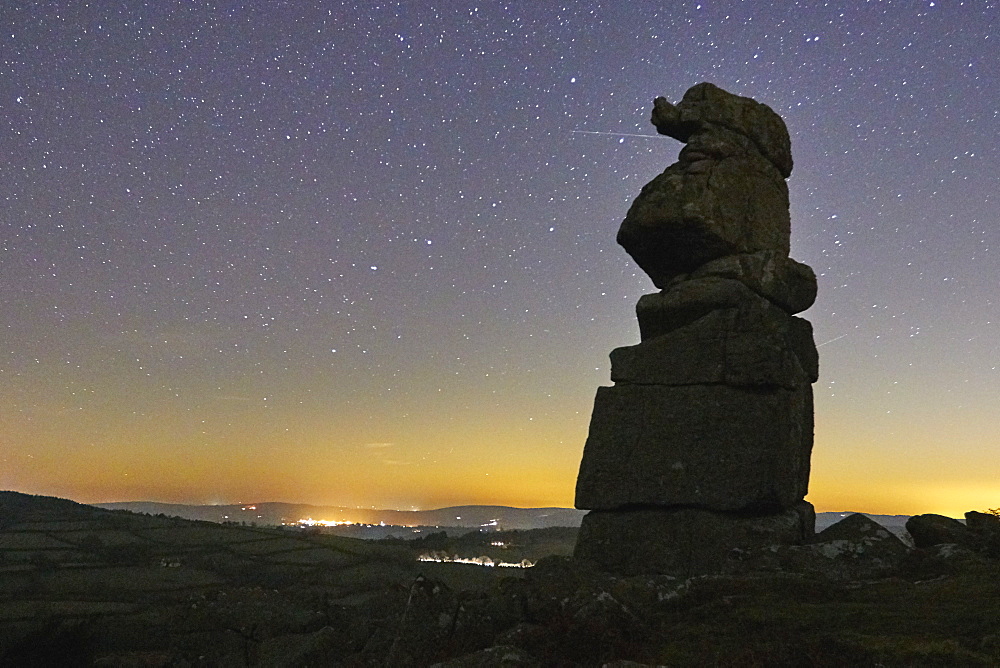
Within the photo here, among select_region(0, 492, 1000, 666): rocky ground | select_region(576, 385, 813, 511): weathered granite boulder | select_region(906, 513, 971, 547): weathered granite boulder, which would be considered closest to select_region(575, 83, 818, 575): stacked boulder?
select_region(576, 385, 813, 511): weathered granite boulder

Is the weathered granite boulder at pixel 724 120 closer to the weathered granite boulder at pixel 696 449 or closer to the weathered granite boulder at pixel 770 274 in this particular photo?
the weathered granite boulder at pixel 770 274

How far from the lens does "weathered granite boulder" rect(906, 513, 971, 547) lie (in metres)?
10.8

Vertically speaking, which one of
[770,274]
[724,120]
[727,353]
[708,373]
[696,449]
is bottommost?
[696,449]

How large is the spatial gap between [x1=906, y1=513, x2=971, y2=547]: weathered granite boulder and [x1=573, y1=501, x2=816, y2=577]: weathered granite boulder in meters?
1.59

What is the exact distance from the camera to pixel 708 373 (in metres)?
12.2

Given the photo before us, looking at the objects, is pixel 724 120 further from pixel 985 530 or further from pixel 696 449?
pixel 985 530

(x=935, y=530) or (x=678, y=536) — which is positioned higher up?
(x=935, y=530)

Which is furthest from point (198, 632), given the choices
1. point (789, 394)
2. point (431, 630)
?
point (789, 394)

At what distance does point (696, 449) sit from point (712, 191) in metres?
5.02

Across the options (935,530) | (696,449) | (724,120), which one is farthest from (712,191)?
(935,530)

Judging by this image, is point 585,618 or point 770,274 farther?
point 770,274

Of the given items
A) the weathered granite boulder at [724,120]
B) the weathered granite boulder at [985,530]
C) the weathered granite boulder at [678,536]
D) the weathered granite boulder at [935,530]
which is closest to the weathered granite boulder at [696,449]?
the weathered granite boulder at [678,536]

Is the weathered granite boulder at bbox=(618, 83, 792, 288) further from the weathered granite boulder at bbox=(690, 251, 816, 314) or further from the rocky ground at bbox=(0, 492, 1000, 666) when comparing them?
the rocky ground at bbox=(0, 492, 1000, 666)

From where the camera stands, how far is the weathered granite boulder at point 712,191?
13133 millimetres
